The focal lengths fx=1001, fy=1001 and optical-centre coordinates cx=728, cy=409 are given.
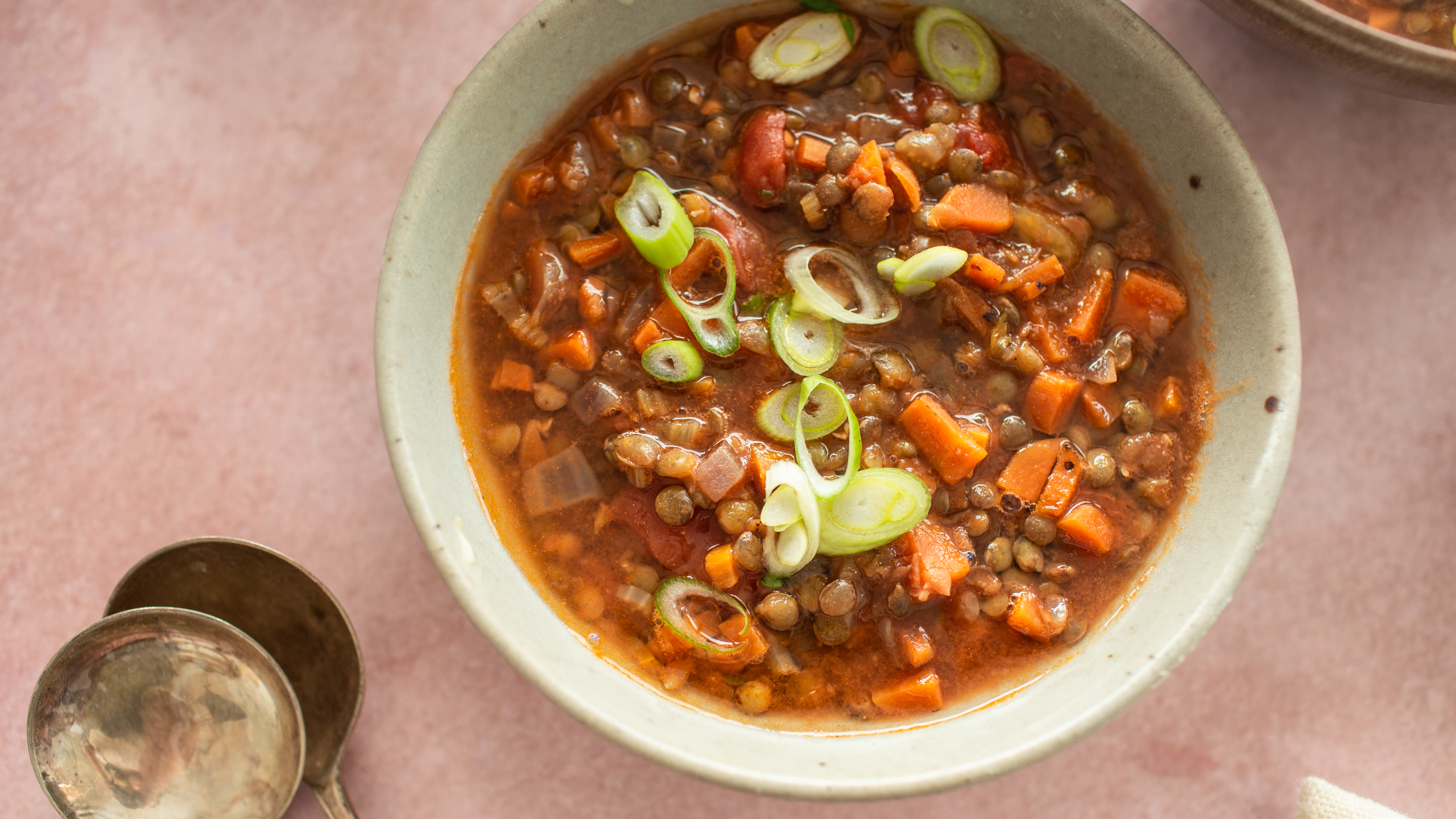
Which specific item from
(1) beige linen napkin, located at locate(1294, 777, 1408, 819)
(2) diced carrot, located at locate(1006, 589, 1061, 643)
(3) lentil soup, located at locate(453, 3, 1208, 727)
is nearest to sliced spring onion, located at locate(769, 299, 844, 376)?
(3) lentil soup, located at locate(453, 3, 1208, 727)

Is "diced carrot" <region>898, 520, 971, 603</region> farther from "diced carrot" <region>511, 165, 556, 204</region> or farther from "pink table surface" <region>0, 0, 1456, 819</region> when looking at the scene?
"diced carrot" <region>511, 165, 556, 204</region>

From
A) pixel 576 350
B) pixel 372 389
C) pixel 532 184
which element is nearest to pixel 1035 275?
pixel 576 350

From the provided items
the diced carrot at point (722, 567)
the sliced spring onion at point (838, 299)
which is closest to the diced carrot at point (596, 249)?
the sliced spring onion at point (838, 299)

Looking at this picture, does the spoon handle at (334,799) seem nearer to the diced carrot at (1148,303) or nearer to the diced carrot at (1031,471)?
the diced carrot at (1031,471)

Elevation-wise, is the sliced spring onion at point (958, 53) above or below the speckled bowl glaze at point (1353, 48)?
below

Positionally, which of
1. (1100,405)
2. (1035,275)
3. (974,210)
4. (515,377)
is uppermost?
(974,210)

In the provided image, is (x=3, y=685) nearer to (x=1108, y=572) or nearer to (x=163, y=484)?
(x=163, y=484)

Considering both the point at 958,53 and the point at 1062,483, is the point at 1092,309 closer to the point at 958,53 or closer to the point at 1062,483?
the point at 1062,483
